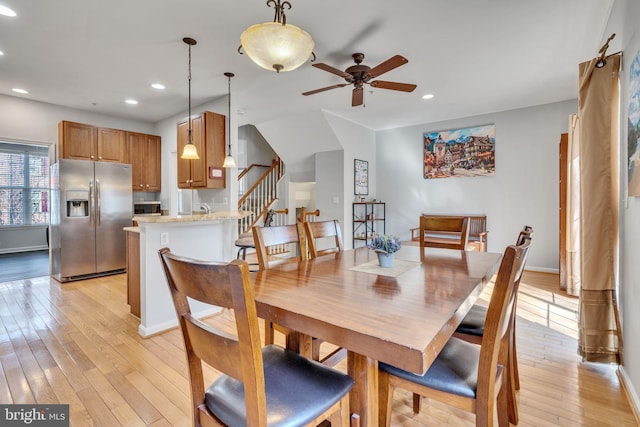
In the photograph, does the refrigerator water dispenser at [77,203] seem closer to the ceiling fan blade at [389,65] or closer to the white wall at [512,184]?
the ceiling fan blade at [389,65]

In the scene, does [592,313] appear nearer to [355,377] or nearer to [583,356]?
[583,356]

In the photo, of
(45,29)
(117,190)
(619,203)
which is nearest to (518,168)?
(619,203)

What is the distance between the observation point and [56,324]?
2865mm

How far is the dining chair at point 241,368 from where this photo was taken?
0.75 metres

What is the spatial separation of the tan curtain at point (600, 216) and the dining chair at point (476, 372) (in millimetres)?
1398

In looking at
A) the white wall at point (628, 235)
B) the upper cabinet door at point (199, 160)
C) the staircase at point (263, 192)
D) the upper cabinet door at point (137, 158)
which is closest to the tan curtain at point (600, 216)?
the white wall at point (628, 235)

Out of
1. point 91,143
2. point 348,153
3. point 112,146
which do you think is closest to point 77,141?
point 91,143

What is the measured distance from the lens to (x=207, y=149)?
164 inches

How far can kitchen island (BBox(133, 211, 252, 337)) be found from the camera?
2686 millimetres

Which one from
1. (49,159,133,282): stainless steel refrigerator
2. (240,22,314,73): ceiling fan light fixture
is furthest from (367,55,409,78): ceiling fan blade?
(49,159,133,282): stainless steel refrigerator

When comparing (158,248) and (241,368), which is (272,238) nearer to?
(241,368)

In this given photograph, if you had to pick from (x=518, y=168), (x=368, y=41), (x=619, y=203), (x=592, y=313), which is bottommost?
(x=592, y=313)

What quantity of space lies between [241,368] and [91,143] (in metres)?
5.57

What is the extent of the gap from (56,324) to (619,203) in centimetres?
474
